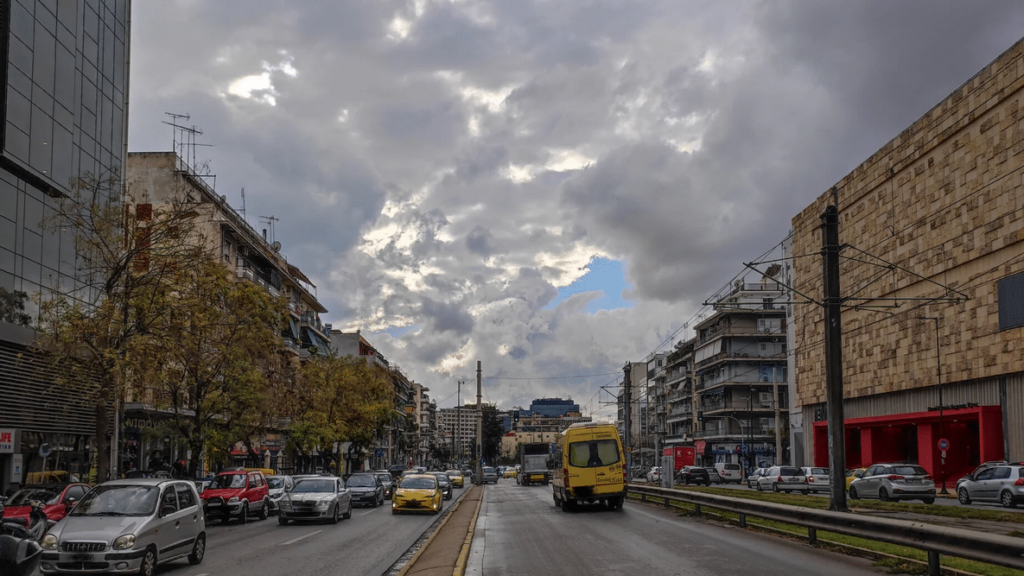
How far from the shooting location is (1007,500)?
96.8 ft

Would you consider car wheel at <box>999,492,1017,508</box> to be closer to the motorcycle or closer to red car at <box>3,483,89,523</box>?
red car at <box>3,483,89,523</box>

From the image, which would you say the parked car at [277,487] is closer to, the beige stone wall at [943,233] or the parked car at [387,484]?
the parked car at [387,484]

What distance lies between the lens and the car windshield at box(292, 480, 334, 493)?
2934 cm

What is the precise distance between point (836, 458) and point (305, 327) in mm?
64340

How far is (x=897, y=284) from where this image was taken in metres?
48.5

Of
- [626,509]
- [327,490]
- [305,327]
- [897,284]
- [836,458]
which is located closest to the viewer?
[836,458]

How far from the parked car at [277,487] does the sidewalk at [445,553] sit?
1129 centimetres

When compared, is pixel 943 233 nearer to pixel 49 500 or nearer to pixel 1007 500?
pixel 1007 500

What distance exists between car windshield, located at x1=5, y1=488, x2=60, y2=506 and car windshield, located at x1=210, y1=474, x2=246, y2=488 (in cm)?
561

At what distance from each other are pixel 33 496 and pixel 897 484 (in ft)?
94.3

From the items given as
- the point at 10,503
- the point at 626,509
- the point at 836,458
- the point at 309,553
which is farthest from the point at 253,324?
the point at 836,458

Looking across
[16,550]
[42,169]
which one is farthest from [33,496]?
[16,550]

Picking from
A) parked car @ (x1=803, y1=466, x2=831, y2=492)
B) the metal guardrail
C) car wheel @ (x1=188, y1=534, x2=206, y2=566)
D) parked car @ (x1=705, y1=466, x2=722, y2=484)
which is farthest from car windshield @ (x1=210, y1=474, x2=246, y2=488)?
parked car @ (x1=705, y1=466, x2=722, y2=484)

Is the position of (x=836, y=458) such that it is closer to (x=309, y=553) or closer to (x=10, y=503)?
(x=309, y=553)
